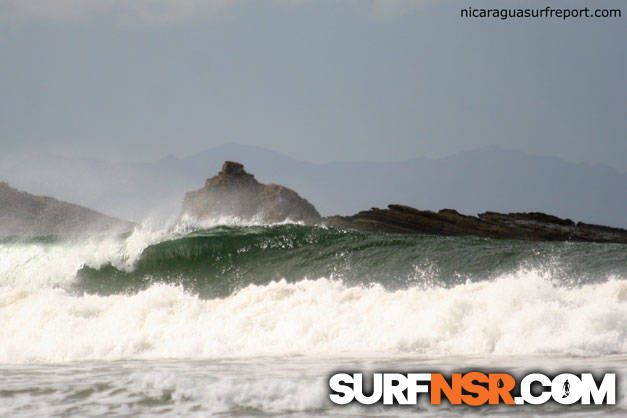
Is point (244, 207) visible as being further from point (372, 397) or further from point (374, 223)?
point (372, 397)

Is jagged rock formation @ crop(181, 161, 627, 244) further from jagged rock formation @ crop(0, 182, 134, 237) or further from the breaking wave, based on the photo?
jagged rock formation @ crop(0, 182, 134, 237)

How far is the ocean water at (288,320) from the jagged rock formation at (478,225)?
744 centimetres

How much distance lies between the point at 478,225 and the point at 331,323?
16884 millimetres

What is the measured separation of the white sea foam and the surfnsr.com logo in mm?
1936

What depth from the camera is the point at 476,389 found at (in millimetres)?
6930

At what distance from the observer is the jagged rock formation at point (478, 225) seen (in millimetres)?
26594

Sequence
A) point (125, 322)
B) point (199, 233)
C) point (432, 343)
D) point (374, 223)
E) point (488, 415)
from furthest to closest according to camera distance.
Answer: point (374, 223)
point (199, 233)
point (125, 322)
point (432, 343)
point (488, 415)

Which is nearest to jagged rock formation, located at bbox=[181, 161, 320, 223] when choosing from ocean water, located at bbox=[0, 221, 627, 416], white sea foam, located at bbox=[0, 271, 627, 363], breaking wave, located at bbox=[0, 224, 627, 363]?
breaking wave, located at bbox=[0, 224, 627, 363]

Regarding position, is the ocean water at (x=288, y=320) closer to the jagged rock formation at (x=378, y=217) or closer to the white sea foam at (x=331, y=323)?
the white sea foam at (x=331, y=323)

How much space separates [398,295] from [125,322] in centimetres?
490

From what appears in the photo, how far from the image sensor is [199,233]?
2064cm

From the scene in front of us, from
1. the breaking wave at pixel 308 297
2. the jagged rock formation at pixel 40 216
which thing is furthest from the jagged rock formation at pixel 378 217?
the jagged rock formation at pixel 40 216

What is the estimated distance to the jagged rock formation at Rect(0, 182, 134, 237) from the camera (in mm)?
47594

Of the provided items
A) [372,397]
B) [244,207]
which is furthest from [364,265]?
[244,207]
